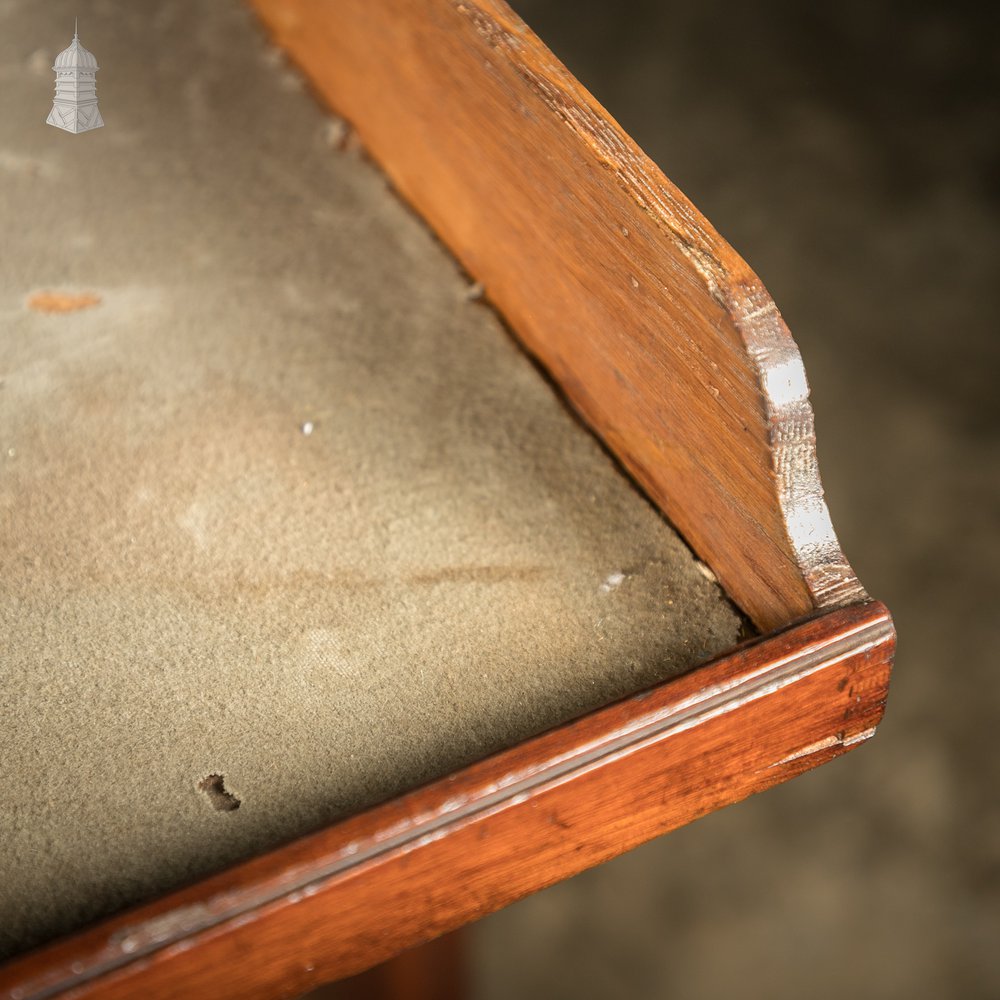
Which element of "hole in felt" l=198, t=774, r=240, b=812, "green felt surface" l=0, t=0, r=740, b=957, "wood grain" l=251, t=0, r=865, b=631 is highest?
"wood grain" l=251, t=0, r=865, b=631

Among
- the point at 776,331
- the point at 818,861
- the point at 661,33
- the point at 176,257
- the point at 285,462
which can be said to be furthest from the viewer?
the point at 661,33

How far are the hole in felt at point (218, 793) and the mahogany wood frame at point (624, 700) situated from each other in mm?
63

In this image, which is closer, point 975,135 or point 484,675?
point 484,675

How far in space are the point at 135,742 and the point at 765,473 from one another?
1.06 ft

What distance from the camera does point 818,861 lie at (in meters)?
1.82

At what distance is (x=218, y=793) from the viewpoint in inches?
22.8

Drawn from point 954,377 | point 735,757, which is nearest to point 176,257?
point 735,757

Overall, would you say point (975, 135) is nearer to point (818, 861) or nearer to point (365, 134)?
point (818, 861)

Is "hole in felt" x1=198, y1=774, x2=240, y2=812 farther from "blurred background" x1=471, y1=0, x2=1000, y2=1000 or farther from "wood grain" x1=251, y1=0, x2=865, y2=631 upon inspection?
"blurred background" x1=471, y1=0, x2=1000, y2=1000

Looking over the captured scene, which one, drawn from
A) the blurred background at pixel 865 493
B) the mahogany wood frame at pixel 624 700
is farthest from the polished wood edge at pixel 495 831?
the blurred background at pixel 865 493

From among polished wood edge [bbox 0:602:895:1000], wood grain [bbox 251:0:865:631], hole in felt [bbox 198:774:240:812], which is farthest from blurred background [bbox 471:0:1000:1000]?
hole in felt [bbox 198:774:240:812]

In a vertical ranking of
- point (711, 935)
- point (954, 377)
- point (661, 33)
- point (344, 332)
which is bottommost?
point (711, 935)

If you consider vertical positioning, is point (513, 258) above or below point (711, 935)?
above

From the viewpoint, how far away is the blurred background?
1.77m
